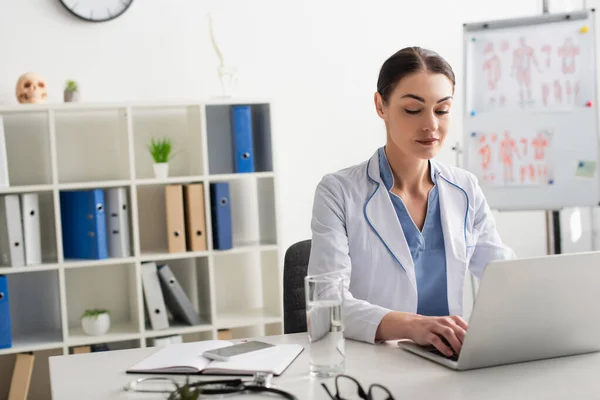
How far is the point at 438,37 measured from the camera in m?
3.76

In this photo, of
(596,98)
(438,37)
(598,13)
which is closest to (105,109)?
(438,37)

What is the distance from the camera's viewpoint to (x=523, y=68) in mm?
3352

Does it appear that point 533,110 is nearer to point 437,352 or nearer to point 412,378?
point 437,352

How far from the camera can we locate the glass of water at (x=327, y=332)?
1308 millimetres

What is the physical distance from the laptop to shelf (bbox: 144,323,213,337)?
1898 millimetres

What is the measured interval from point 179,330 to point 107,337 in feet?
0.93

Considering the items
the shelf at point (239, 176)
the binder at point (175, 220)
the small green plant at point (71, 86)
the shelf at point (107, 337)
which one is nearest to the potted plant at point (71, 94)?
the small green plant at point (71, 86)

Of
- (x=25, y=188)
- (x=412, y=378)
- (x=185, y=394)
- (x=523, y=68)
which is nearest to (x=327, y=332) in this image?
(x=412, y=378)

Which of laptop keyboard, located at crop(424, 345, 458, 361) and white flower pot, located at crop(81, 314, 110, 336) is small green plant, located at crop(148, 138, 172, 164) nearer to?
white flower pot, located at crop(81, 314, 110, 336)

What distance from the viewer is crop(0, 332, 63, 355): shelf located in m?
2.96

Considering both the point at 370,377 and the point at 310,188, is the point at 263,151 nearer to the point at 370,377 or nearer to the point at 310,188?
the point at 310,188

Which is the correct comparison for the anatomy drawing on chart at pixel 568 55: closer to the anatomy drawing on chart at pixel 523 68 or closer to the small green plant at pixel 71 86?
the anatomy drawing on chart at pixel 523 68

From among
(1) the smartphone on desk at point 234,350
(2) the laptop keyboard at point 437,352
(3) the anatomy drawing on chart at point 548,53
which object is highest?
(3) the anatomy drawing on chart at point 548,53

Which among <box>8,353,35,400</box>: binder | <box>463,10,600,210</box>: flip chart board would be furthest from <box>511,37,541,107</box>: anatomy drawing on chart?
<box>8,353,35,400</box>: binder
